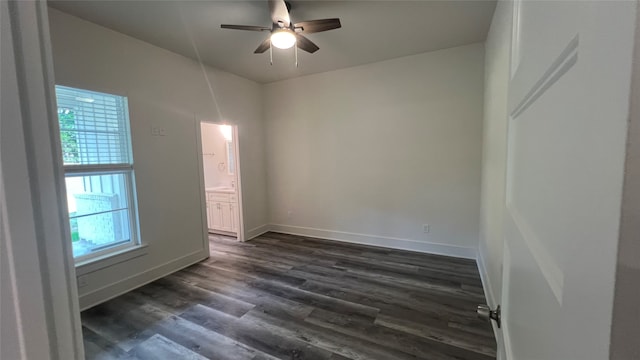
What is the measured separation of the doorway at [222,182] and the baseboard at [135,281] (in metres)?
0.48

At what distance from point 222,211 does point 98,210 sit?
2.18m

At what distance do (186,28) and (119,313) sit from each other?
9.57 feet

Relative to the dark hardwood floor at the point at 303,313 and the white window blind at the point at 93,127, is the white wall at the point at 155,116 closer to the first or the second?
the white window blind at the point at 93,127

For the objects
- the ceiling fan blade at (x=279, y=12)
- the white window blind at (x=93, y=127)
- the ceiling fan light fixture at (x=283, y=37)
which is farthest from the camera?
the white window blind at (x=93, y=127)

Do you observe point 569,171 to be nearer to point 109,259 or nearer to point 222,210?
point 109,259

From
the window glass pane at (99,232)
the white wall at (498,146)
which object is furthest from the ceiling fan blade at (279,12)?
the window glass pane at (99,232)

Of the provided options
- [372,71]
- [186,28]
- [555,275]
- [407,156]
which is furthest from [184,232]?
[555,275]

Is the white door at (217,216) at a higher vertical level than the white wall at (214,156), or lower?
lower

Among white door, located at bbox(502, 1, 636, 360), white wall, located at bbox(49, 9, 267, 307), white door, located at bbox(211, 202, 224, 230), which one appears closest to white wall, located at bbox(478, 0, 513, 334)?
white door, located at bbox(502, 1, 636, 360)

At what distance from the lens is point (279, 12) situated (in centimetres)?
217

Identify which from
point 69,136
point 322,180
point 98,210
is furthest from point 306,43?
point 98,210

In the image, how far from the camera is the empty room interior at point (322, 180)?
0.32 meters

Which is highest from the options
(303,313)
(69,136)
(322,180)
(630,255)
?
(69,136)

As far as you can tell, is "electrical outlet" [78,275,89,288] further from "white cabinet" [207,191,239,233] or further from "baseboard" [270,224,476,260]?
"baseboard" [270,224,476,260]
